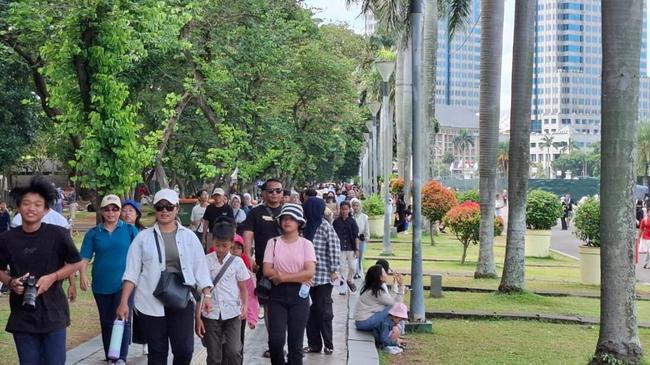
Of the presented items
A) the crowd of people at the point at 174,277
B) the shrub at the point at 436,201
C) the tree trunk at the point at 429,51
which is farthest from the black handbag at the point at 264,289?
the tree trunk at the point at 429,51

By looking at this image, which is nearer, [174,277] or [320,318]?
[174,277]

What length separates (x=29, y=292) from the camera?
5.89 metres

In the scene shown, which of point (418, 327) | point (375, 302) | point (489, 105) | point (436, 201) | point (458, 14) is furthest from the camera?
point (436, 201)

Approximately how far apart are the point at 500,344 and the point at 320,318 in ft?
9.15

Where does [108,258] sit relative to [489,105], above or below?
below

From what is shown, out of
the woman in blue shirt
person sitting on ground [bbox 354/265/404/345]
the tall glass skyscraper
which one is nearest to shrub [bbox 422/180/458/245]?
person sitting on ground [bbox 354/265/404/345]

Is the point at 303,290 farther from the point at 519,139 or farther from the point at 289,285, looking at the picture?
the point at 519,139

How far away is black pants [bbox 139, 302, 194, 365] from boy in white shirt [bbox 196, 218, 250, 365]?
0.57m

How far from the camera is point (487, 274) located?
1875cm

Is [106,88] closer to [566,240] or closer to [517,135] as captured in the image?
[517,135]

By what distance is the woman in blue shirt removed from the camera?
28.1 feet

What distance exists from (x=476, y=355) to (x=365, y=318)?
4.45 ft

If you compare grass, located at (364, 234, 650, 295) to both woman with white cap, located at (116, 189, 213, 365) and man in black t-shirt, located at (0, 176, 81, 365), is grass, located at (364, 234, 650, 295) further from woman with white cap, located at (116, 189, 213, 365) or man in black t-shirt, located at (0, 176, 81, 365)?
man in black t-shirt, located at (0, 176, 81, 365)

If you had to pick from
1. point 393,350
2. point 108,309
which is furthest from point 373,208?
point 108,309
